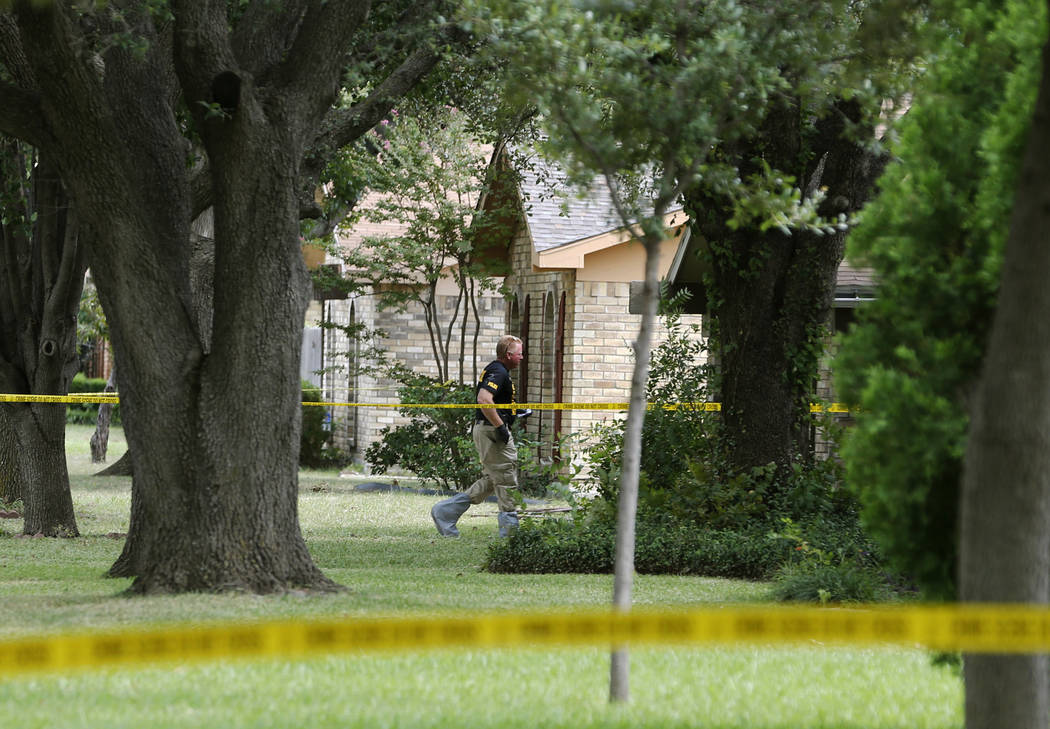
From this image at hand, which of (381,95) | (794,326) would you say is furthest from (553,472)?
(381,95)

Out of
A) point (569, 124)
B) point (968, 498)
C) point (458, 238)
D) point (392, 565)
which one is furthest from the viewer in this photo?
point (458, 238)

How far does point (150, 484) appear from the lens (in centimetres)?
909

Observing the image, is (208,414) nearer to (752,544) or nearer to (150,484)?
(150,484)

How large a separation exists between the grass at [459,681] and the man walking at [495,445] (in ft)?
12.3

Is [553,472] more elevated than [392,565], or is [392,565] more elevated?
[553,472]

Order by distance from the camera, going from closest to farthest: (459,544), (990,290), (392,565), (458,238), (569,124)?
(990,290)
(569,124)
(392,565)
(459,544)
(458,238)

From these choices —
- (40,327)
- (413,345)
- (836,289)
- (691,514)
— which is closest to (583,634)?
(691,514)

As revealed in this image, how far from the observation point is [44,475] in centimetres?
1499

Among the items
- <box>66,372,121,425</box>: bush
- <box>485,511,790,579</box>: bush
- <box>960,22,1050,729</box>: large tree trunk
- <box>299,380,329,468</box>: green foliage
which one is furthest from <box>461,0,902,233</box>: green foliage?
<box>66,372,121,425</box>: bush

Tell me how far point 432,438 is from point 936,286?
16.6m

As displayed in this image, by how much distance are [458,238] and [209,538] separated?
13.9m

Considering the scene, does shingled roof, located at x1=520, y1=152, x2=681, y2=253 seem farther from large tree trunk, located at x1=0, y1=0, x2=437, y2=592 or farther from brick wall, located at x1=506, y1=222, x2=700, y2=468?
large tree trunk, located at x1=0, y1=0, x2=437, y2=592

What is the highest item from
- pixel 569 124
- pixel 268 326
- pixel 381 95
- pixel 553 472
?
pixel 381 95

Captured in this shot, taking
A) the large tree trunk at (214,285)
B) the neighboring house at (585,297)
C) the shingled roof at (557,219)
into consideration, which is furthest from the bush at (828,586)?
the shingled roof at (557,219)
